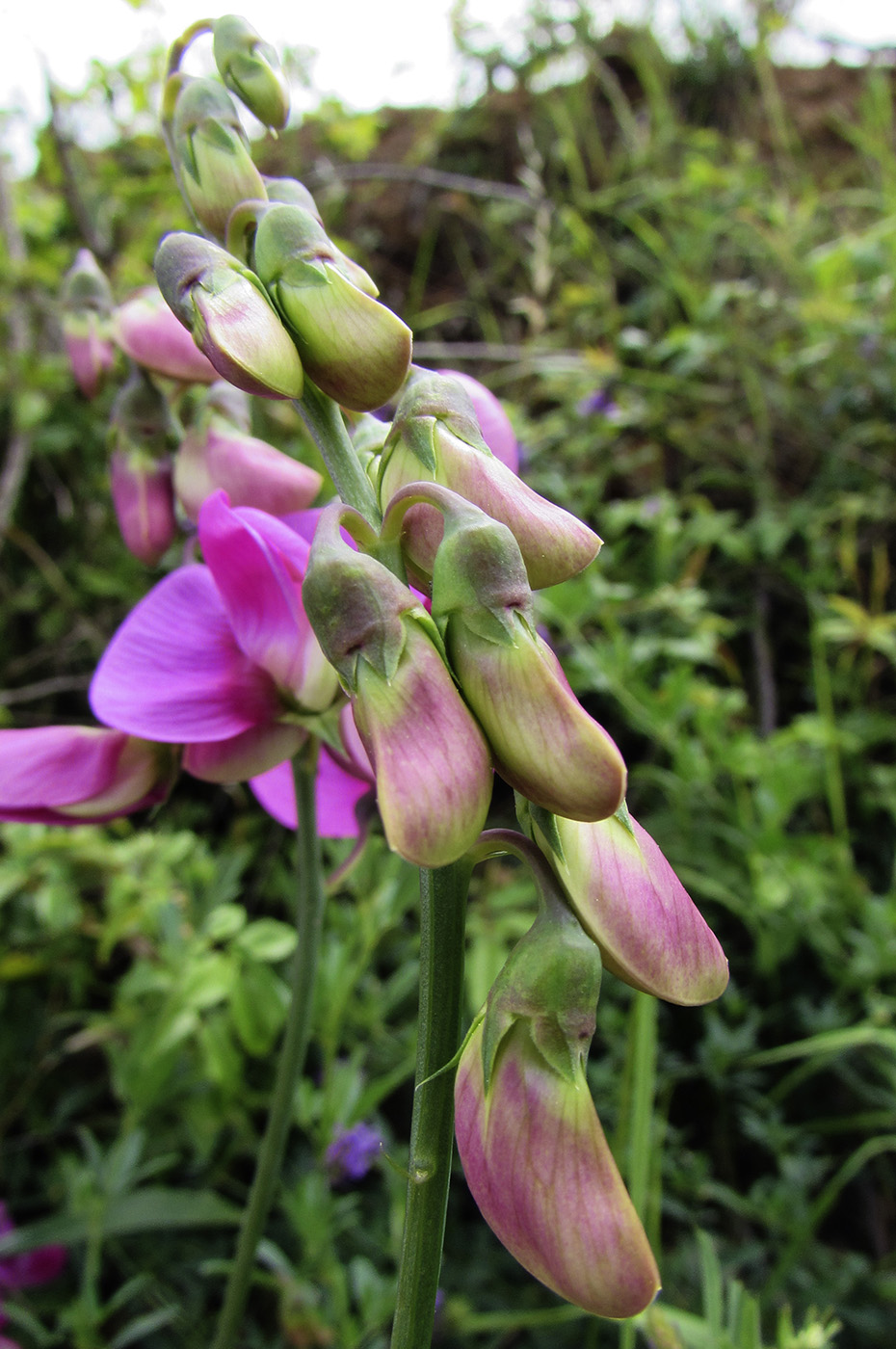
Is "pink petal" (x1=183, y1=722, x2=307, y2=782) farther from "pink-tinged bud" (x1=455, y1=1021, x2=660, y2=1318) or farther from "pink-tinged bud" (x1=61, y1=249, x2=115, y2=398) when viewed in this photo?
"pink-tinged bud" (x1=61, y1=249, x2=115, y2=398)

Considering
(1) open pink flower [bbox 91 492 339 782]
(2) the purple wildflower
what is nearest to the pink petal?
(1) open pink flower [bbox 91 492 339 782]

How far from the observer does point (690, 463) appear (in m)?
2.24

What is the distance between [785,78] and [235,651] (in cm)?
377

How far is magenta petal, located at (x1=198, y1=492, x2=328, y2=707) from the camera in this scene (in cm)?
48

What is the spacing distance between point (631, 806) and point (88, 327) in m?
1.13

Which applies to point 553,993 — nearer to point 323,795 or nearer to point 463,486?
point 463,486

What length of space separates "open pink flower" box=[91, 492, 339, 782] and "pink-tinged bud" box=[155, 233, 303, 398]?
0.11 m

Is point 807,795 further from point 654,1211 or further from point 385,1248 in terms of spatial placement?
point 385,1248

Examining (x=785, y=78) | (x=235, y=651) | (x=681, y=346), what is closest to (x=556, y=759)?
(x=235, y=651)

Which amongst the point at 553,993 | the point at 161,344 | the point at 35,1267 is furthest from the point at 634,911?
the point at 35,1267

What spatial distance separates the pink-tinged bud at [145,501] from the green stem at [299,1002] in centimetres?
22

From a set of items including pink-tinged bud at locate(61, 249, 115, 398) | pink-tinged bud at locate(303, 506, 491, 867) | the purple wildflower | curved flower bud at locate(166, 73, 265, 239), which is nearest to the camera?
pink-tinged bud at locate(303, 506, 491, 867)

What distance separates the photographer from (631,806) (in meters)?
1.59

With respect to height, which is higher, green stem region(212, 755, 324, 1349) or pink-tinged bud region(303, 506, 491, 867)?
pink-tinged bud region(303, 506, 491, 867)
